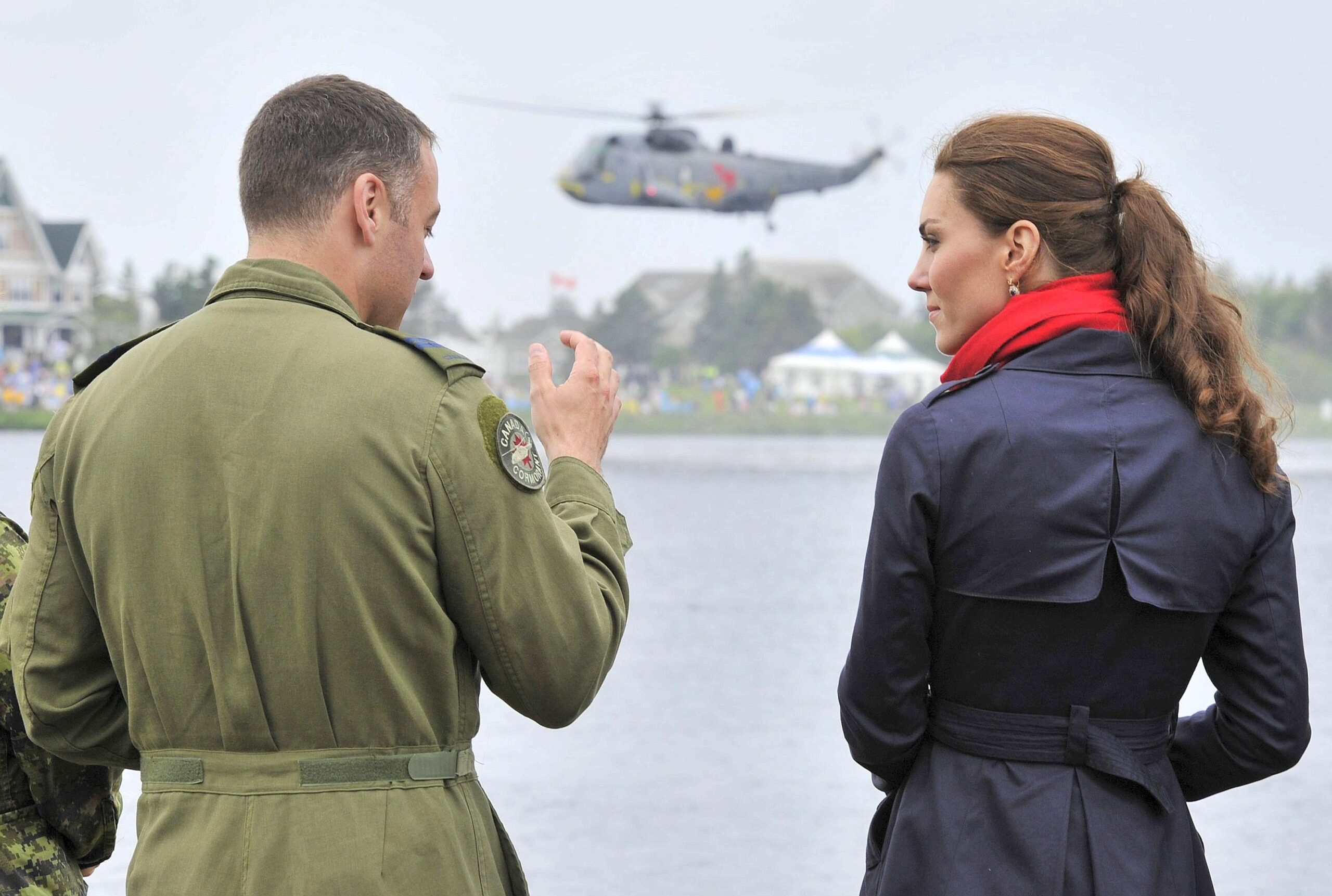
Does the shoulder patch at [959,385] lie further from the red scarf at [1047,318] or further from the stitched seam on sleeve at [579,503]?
the stitched seam on sleeve at [579,503]

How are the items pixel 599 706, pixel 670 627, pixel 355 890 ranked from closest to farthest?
1. pixel 355 890
2. pixel 599 706
3. pixel 670 627

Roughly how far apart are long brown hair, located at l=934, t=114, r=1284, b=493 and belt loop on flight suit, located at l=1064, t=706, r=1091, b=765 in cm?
30

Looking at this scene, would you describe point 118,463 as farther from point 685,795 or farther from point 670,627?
point 670,627

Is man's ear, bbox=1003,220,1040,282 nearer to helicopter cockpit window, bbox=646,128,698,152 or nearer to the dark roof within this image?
helicopter cockpit window, bbox=646,128,698,152

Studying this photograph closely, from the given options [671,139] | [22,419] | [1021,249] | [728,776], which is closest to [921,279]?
[1021,249]

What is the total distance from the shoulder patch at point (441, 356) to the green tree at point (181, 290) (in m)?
51.9

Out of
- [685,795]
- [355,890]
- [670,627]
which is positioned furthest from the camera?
[670,627]

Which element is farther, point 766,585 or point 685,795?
point 766,585

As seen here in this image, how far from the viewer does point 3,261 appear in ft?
165

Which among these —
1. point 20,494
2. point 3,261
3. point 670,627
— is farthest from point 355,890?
point 3,261

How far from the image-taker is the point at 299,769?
1.27 m

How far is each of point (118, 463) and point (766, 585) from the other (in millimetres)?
12388

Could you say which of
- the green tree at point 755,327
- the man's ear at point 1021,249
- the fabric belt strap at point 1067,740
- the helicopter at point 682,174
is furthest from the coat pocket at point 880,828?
the green tree at point 755,327

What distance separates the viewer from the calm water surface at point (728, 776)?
4.43 metres
